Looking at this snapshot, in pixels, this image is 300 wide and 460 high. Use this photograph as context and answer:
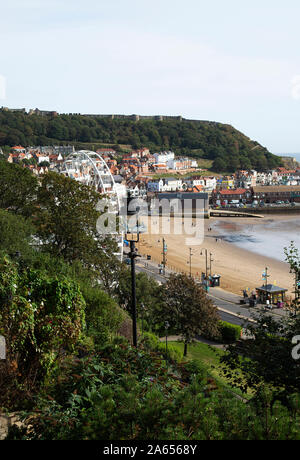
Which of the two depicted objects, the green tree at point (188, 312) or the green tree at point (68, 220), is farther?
the green tree at point (68, 220)

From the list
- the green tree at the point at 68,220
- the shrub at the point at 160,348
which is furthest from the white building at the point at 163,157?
the shrub at the point at 160,348

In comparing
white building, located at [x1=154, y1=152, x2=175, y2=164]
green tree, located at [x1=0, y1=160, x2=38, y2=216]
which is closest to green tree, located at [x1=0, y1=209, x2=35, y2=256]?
green tree, located at [x1=0, y1=160, x2=38, y2=216]

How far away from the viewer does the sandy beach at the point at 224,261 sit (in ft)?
107

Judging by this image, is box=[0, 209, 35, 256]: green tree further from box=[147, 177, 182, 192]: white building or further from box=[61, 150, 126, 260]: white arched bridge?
box=[147, 177, 182, 192]: white building

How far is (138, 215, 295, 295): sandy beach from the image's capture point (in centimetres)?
3250

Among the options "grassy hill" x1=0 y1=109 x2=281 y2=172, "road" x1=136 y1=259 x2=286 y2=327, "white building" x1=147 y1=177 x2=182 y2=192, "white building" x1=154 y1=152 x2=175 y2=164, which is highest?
"grassy hill" x1=0 y1=109 x2=281 y2=172

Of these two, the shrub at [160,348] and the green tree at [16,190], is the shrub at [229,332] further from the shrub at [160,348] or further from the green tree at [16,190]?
the green tree at [16,190]

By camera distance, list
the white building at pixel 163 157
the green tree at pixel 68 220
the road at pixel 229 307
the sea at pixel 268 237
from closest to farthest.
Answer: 1. the green tree at pixel 68 220
2. the road at pixel 229 307
3. the sea at pixel 268 237
4. the white building at pixel 163 157

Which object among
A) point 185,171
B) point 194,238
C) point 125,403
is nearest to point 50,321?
point 125,403

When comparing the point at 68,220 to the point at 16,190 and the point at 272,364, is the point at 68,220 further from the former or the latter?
the point at 272,364

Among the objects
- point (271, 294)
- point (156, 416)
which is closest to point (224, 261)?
point (271, 294)

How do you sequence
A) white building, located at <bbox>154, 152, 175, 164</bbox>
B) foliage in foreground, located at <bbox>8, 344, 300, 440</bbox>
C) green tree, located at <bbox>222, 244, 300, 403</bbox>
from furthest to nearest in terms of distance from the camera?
1. white building, located at <bbox>154, 152, 175, 164</bbox>
2. green tree, located at <bbox>222, 244, 300, 403</bbox>
3. foliage in foreground, located at <bbox>8, 344, 300, 440</bbox>

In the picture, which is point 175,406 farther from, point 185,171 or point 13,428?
point 185,171

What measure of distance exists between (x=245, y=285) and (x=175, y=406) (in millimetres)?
27844
